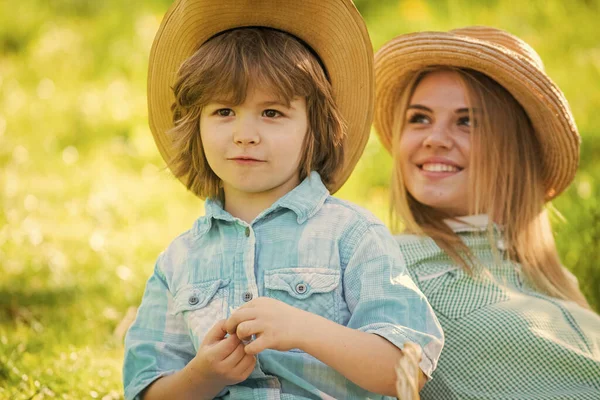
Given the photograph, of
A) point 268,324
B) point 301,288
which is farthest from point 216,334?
point 301,288

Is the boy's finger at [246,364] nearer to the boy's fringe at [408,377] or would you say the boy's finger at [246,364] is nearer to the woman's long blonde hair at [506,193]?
the boy's fringe at [408,377]

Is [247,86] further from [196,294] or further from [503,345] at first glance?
[503,345]

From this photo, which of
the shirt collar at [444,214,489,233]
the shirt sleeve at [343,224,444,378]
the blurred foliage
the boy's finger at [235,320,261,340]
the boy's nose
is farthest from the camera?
the blurred foliage

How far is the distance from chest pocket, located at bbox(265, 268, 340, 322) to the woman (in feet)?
2.54

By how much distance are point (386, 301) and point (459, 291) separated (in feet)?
2.87

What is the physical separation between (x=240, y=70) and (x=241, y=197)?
41 centimetres

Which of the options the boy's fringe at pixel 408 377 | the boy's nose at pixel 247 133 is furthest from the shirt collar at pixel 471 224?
the boy's fringe at pixel 408 377

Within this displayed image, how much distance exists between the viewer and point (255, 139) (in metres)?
2.29

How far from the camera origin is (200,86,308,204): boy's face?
7.59 ft

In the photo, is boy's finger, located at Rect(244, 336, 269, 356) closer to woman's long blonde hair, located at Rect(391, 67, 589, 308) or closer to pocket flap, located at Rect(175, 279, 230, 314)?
pocket flap, located at Rect(175, 279, 230, 314)

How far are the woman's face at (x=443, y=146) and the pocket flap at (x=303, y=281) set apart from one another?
1165 millimetres

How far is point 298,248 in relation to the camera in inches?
92.6

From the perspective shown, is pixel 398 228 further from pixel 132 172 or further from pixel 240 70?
pixel 132 172

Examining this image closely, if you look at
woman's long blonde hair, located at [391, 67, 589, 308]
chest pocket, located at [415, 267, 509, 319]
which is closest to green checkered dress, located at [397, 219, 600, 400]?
chest pocket, located at [415, 267, 509, 319]
